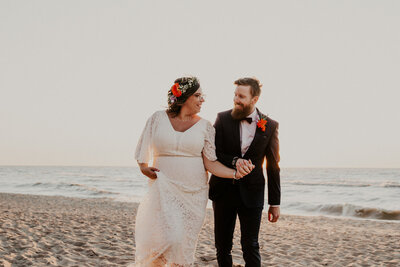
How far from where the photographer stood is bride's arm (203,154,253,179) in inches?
123

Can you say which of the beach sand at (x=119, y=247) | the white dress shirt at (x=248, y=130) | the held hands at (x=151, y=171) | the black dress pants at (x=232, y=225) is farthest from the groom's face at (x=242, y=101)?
the beach sand at (x=119, y=247)

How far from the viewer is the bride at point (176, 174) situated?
9.84ft

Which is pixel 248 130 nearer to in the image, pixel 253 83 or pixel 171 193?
pixel 253 83

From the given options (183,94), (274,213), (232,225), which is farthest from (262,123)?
(232,225)

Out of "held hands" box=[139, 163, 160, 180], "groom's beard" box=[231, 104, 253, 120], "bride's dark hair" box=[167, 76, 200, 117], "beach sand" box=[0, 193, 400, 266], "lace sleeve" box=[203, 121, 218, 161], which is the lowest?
"beach sand" box=[0, 193, 400, 266]

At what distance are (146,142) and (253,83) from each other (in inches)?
43.5

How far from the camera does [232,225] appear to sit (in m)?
3.38

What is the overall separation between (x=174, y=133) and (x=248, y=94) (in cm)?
77

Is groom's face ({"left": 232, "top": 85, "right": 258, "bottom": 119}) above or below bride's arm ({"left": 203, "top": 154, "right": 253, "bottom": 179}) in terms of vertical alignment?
above

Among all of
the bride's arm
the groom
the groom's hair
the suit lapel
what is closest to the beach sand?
the groom

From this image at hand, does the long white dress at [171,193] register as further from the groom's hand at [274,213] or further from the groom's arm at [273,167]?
the groom's hand at [274,213]

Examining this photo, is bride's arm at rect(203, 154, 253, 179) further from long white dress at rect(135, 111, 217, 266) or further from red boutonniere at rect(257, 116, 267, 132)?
red boutonniere at rect(257, 116, 267, 132)

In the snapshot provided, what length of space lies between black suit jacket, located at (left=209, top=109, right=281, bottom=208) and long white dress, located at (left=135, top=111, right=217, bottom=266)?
19cm

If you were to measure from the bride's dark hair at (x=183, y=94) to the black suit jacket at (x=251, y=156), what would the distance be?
0.44m
